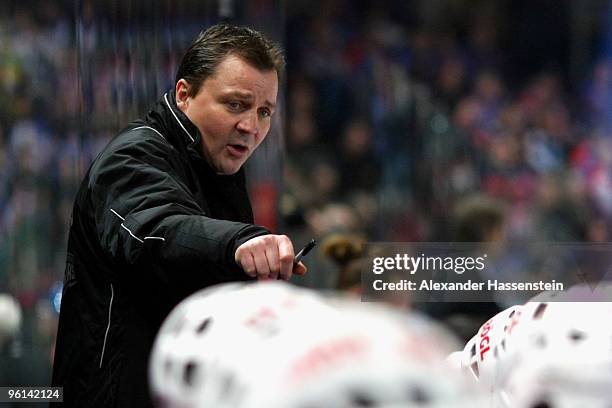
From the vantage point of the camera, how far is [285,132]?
3.23 metres

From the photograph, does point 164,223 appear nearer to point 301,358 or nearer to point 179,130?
point 179,130

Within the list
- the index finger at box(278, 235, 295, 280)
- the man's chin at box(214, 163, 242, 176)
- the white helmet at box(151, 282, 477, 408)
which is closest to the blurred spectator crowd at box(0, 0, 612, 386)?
the man's chin at box(214, 163, 242, 176)

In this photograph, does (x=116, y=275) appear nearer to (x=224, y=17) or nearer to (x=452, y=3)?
(x=224, y=17)

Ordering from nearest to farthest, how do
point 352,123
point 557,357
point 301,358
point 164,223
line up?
point 301,358, point 557,357, point 164,223, point 352,123

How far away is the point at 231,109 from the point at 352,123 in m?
1.74

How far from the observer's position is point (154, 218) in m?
1.26

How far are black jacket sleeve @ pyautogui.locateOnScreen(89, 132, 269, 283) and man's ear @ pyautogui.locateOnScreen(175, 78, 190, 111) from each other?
0.48 ft

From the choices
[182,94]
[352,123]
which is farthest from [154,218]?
[352,123]

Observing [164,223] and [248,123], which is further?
[248,123]

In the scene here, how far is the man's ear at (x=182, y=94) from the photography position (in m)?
1.61

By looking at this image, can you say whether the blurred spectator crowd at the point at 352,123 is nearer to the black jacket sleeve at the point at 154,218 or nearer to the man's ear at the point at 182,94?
the man's ear at the point at 182,94

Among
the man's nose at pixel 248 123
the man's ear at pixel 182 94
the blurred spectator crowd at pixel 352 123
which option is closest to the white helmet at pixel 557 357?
the man's nose at pixel 248 123

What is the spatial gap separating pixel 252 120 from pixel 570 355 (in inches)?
29.1

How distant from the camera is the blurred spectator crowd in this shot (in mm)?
2473
